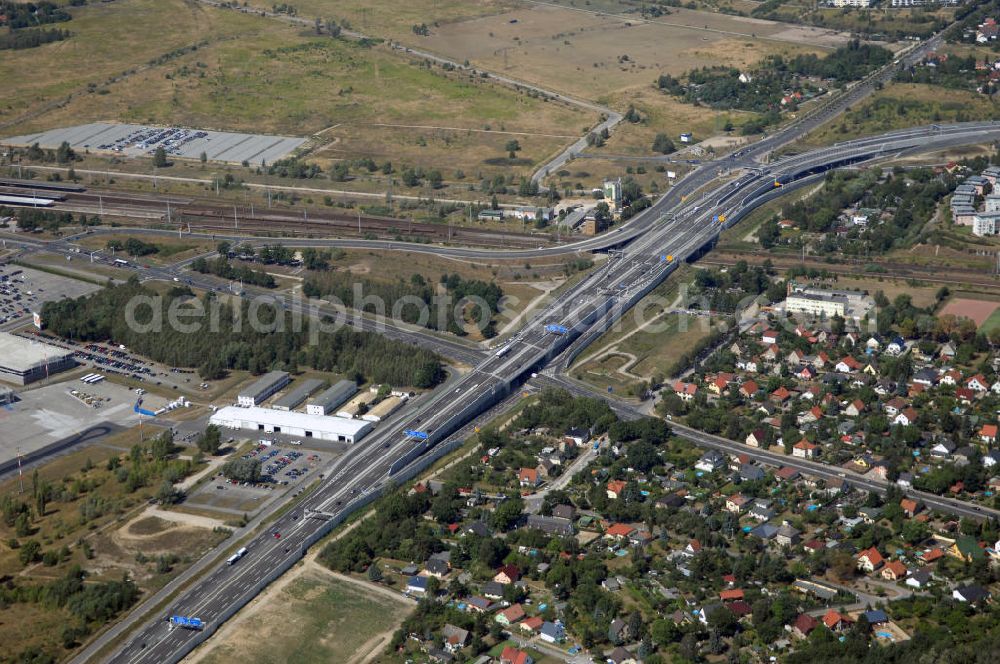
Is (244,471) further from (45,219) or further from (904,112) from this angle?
(904,112)

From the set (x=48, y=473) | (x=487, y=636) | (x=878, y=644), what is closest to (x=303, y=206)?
(x=48, y=473)

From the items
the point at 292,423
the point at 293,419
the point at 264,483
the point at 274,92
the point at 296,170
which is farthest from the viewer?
the point at 274,92

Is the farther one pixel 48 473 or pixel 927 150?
pixel 927 150

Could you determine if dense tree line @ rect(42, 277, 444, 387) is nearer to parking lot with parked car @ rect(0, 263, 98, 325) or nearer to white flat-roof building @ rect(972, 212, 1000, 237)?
parking lot with parked car @ rect(0, 263, 98, 325)

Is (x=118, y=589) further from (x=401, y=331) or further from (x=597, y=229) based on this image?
(x=597, y=229)

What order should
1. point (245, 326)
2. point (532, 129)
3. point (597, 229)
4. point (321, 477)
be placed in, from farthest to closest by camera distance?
point (532, 129) < point (597, 229) < point (245, 326) < point (321, 477)

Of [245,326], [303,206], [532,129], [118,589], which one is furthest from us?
[532,129]

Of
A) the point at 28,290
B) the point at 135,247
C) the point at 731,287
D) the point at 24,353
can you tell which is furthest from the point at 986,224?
the point at 28,290
